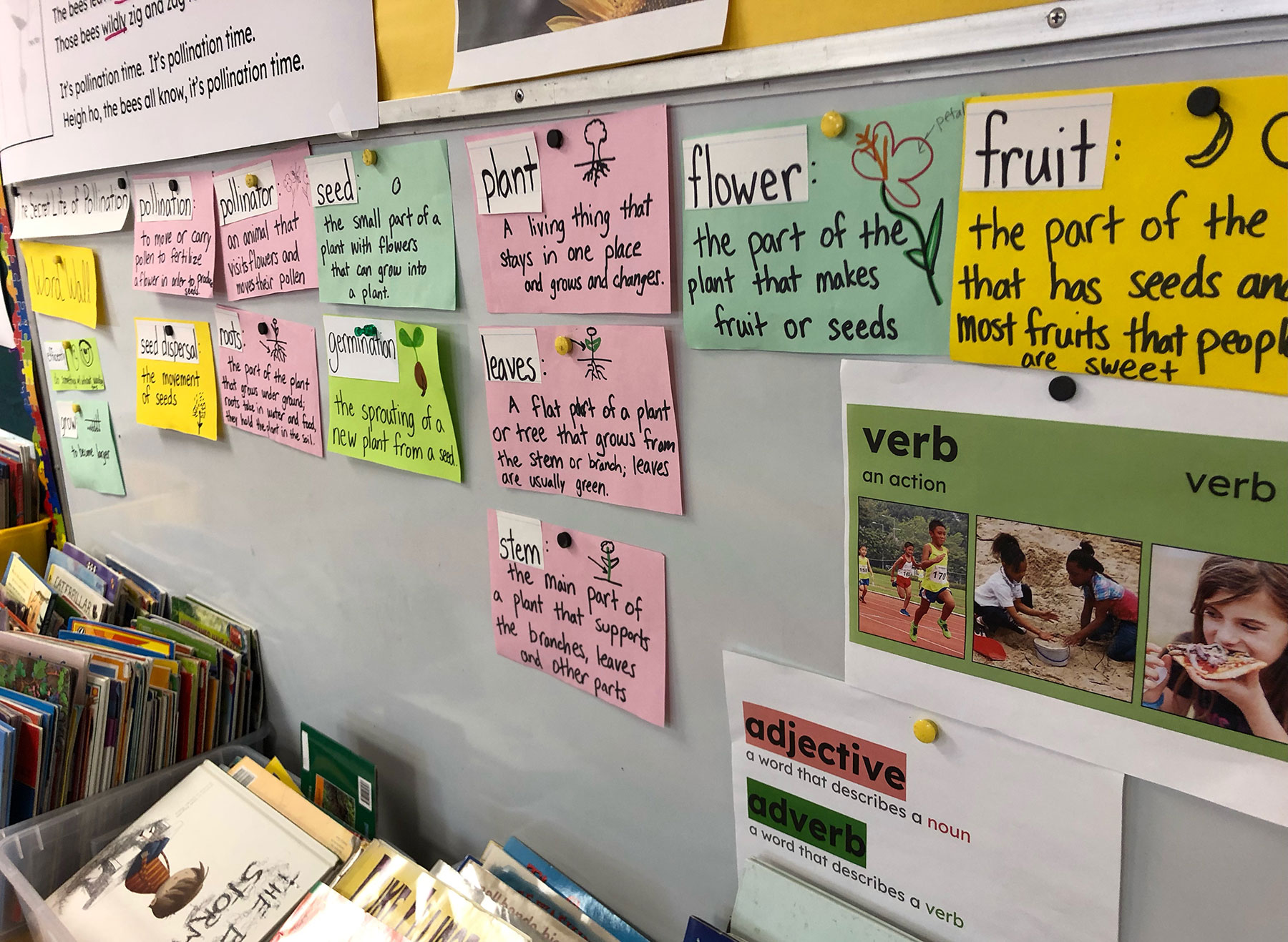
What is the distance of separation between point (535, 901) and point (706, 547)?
401 millimetres

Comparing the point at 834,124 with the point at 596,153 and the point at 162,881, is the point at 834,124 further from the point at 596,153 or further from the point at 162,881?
the point at 162,881

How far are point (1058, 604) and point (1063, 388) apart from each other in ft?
0.42

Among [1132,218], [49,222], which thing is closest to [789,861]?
[1132,218]

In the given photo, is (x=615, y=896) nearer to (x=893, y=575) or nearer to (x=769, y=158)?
(x=893, y=575)

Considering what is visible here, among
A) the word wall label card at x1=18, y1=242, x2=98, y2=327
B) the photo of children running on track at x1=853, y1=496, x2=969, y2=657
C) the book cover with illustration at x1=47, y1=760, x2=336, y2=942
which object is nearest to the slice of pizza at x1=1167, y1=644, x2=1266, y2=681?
the photo of children running on track at x1=853, y1=496, x2=969, y2=657

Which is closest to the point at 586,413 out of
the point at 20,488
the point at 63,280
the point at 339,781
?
the point at 339,781

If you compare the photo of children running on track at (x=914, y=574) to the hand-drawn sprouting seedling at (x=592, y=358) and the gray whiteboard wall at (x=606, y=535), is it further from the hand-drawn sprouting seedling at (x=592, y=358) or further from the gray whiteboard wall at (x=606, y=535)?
the hand-drawn sprouting seedling at (x=592, y=358)

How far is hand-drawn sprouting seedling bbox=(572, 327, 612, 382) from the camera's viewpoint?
697 mm

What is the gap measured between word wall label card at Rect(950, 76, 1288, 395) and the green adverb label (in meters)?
0.36

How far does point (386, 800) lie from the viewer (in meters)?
1.09

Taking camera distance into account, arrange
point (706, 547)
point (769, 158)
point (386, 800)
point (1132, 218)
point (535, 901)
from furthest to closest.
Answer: point (386, 800)
point (535, 901)
point (706, 547)
point (769, 158)
point (1132, 218)

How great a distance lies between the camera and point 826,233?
1.81 feet

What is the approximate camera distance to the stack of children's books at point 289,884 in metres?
0.79

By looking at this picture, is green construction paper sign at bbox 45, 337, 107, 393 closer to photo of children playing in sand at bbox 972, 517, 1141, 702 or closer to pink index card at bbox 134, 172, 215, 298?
pink index card at bbox 134, 172, 215, 298
